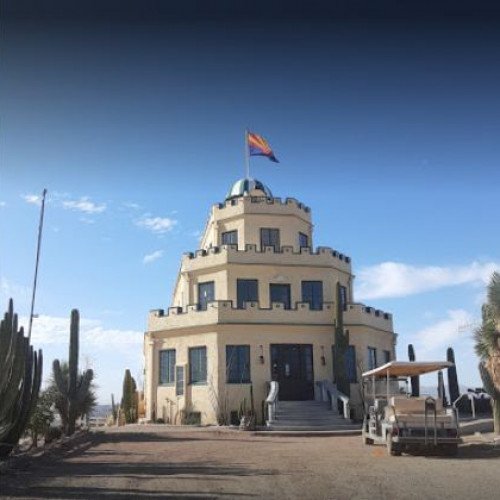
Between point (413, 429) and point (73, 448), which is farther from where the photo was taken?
point (73, 448)

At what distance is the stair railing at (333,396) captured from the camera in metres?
27.9

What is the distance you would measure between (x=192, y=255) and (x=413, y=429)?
19466mm

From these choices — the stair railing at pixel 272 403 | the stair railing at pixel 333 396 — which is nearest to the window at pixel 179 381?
the stair railing at pixel 272 403

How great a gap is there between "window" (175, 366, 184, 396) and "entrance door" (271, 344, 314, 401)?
4267 millimetres

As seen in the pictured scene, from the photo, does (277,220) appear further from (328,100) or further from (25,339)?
(328,100)

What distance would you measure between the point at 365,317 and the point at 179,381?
9.71 metres

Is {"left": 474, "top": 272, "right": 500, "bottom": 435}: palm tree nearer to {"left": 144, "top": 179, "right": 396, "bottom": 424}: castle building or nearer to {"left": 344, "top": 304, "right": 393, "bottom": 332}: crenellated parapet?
{"left": 144, "top": 179, "right": 396, "bottom": 424}: castle building

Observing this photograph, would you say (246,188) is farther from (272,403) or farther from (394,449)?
(394,449)

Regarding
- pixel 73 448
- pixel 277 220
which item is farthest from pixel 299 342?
pixel 73 448

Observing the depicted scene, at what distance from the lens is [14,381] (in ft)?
51.0

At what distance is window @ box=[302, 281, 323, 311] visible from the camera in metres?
33.5

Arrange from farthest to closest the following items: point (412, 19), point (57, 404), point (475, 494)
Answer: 1. point (57, 404)
2. point (475, 494)
3. point (412, 19)

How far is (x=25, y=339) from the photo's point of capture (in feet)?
53.9

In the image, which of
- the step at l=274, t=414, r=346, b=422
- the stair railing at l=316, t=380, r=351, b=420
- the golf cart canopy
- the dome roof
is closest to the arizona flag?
the dome roof
